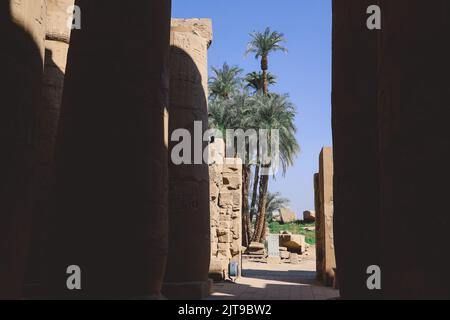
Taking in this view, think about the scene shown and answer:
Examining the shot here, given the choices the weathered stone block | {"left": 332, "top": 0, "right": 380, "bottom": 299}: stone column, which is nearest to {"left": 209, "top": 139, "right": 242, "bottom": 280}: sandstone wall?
the weathered stone block

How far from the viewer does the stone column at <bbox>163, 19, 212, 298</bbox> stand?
29.0ft

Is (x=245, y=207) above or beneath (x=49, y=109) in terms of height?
beneath

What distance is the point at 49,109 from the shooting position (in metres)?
8.05


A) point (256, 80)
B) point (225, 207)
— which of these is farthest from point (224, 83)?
point (225, 207)

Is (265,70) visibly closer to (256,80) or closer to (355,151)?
(256,80)

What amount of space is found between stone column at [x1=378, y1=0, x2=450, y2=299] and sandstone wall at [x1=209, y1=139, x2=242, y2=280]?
1111 cm

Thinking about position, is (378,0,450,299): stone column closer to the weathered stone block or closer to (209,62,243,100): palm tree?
the weathered stone block

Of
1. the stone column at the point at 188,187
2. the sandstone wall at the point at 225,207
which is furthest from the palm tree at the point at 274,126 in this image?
the stone column at the point at 188,187

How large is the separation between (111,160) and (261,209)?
22.9 meters

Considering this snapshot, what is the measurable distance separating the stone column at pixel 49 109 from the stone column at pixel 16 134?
1.72m

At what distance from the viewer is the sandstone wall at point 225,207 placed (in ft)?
49.1

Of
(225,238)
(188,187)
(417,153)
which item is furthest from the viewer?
(225,238)
